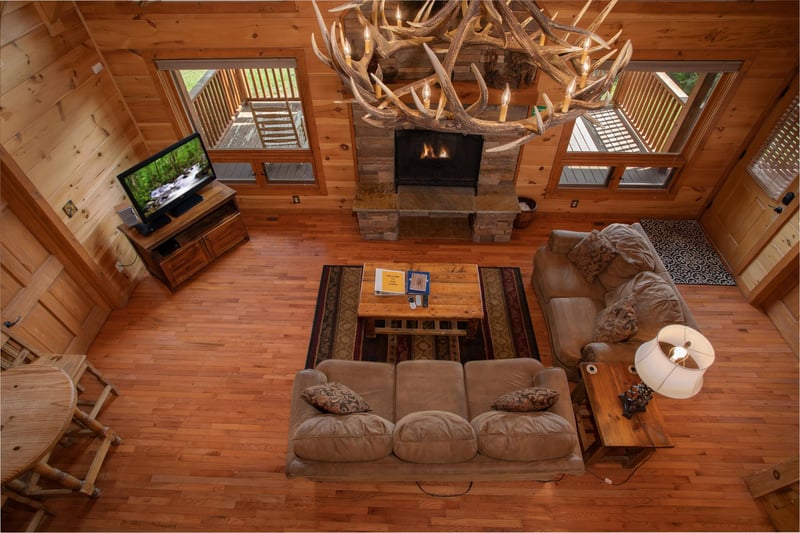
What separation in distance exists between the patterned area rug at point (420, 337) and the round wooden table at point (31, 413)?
5.65 feet

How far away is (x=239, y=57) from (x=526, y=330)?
375 centimetres

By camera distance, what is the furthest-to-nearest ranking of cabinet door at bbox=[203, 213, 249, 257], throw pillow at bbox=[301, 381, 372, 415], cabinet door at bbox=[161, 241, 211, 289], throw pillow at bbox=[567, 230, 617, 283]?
1. cabinet door at bbox=[203, 213, 249, 257]
2. cabinet door at bbox=[161, 241, 211, 289]
3. throw pillow at bbox=[567, 230, 617, 283]
4. throw pillow at bbox=[301, 381, 372, 415]

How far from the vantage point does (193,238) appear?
436 centimetres

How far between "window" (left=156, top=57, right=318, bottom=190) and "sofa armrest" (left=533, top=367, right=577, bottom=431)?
10.9 ft

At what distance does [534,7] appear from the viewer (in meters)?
1.91

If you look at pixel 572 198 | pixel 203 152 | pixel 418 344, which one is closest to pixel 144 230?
pixel 203 152

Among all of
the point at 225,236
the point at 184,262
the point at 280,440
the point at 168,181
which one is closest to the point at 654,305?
the point at 280,440

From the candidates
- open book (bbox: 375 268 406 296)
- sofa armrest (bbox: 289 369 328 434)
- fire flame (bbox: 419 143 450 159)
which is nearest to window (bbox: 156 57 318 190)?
fire flame (bbox: 419 143 450 159)

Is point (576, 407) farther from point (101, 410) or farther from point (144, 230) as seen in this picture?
point (144, 230)

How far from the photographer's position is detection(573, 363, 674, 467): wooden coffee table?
2709mm

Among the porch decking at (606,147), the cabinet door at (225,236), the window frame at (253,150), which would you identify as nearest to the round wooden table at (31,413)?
the cabinet door at (225,236)

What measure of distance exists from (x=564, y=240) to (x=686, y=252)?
71.2 inches

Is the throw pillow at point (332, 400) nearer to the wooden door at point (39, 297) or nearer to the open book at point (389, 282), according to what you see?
the open book at point (389, 282)

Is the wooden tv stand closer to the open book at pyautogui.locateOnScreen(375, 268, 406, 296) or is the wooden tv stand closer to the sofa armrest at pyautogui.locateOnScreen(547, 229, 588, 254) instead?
the open book at pyautogui.locateOnScreen(375, 268, 406, 296)
